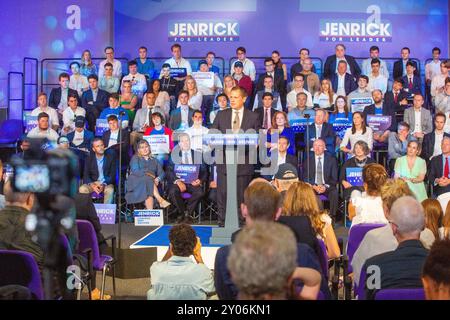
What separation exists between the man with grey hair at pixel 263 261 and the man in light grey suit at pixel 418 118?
9404mm

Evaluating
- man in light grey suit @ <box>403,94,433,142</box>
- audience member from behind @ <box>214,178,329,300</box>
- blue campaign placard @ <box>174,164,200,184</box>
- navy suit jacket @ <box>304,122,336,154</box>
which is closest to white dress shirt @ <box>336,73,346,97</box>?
man in light grey suit @ <box>403,94,433,142</box>

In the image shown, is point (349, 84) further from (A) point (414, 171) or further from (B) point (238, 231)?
(B) point (238, 231)

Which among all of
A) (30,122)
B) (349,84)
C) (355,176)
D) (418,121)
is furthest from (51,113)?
(418,121)

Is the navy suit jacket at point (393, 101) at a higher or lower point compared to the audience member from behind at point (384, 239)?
higher

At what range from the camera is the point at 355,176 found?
9.84 m

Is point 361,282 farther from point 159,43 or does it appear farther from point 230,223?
point 159,43

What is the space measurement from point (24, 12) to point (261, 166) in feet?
23.0

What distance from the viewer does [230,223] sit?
7.88m

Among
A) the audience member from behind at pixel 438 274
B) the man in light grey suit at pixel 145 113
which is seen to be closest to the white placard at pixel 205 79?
the man in light grey suit at pixel 145 113

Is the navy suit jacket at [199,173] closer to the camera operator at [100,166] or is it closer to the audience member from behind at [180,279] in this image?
the camera operator at [100,166]

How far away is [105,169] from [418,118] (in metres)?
4.82

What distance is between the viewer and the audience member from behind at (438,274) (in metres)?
2.93
